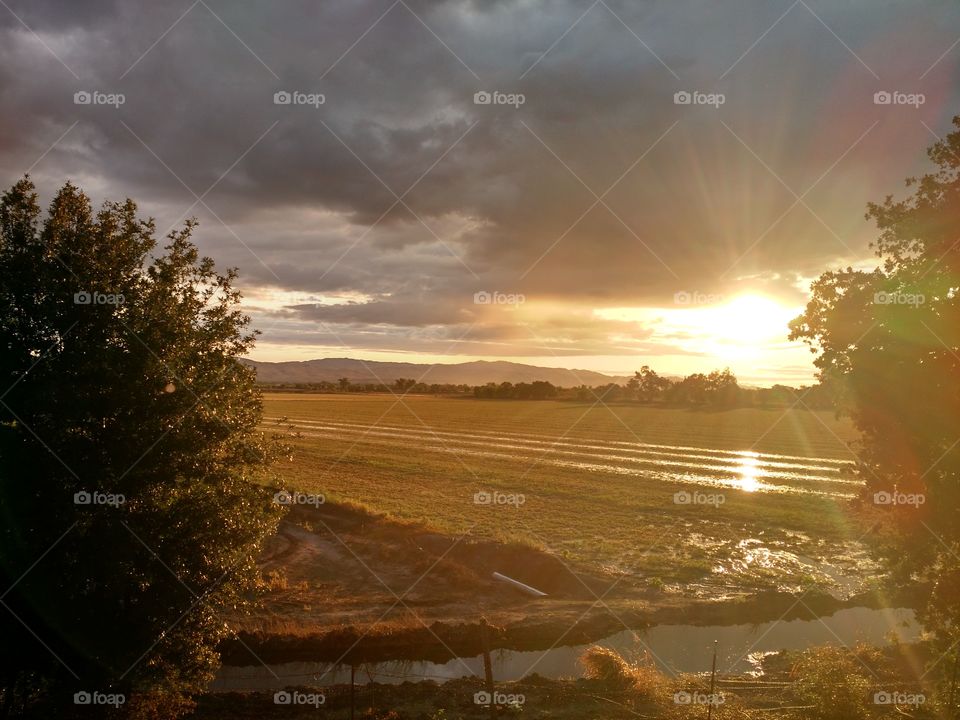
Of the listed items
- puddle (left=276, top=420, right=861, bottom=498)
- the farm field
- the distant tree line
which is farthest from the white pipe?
the distant tree line

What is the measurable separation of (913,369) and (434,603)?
43.4ft

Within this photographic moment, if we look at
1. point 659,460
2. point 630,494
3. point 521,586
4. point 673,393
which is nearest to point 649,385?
point 673,393

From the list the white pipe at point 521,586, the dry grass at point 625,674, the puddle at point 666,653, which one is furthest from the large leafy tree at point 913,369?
the white pipe at point 521,586

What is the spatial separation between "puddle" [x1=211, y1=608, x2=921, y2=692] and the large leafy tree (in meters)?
3.88

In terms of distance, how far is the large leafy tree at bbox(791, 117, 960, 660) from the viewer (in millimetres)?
13281

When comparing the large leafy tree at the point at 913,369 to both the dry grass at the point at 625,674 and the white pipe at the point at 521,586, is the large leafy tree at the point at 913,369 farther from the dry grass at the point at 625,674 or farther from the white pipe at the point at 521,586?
the white pipe at the point at 521,586

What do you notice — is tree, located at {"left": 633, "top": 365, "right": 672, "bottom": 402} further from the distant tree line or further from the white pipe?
the white pipe

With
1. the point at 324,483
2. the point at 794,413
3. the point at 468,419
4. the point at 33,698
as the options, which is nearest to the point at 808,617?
the point at 33,698

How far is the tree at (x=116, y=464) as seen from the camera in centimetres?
1070

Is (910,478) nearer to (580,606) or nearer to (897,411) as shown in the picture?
(897,411)

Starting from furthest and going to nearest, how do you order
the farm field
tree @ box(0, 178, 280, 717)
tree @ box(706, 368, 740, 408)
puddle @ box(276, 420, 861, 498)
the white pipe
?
tree @ box(706, 368, 740, 408), puddle @ box(276, 420, 861, 498), the farm field, the white pipe, tree @ box(0, 178, 280, 717)

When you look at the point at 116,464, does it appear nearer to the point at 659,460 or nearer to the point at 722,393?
the point at 659,460

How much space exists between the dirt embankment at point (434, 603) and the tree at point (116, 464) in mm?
4493

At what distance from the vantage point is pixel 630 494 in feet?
117
